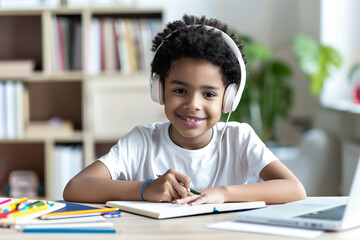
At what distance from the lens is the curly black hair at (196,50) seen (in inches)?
55.7

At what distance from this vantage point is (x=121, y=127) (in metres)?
3.39

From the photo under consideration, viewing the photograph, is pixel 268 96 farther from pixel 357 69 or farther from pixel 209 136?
pixel 209 136

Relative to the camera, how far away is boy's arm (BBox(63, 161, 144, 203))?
1269 millimetres

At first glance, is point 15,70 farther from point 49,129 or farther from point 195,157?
point 195,157

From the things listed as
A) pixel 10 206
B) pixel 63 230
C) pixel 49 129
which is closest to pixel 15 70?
pixel 49 129

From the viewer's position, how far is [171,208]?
1120 mm

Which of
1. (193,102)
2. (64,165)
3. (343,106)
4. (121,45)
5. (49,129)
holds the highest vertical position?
(121,45)

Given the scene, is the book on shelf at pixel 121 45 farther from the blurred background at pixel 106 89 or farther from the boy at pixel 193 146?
the boy at pixel 193 146

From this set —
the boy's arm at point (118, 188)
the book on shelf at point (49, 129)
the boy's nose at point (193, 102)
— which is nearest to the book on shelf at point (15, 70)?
the book on shelf at point (49, 129)

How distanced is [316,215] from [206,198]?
0.24 metres

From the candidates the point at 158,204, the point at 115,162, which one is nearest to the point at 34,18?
the point at 115,162

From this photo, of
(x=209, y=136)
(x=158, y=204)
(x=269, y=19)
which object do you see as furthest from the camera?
(x=269, y=19)

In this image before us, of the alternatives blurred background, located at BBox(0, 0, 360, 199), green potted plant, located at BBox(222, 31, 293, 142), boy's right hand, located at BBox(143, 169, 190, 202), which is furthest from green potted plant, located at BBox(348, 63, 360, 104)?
boy's right hand, located at BBox(143, 169, 190, 202)

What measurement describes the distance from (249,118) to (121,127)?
2.66ft
